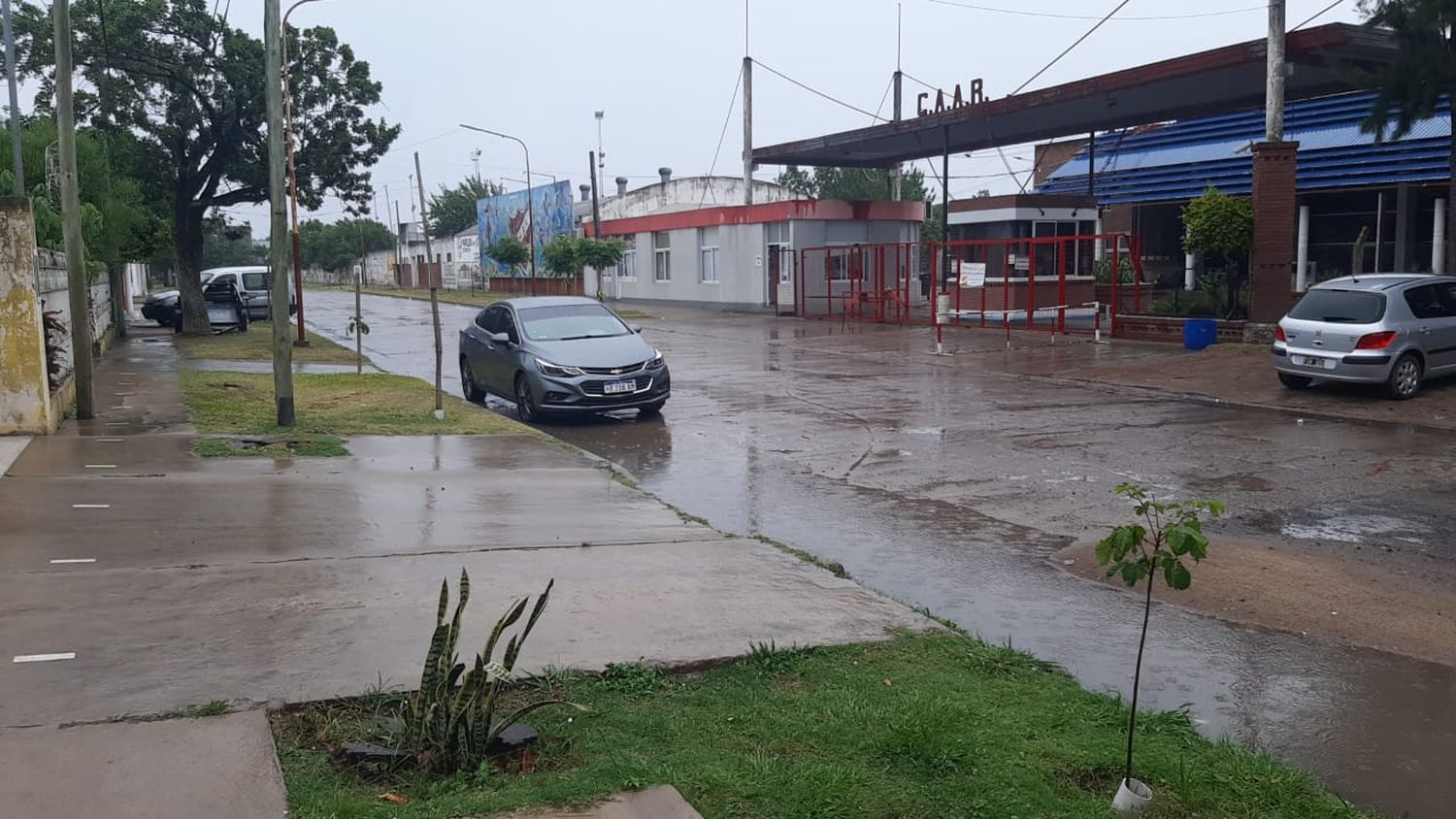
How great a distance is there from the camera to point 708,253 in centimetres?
4709

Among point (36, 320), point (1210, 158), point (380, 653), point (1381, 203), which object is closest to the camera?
point (380, 653)

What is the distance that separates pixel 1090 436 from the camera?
13.5m

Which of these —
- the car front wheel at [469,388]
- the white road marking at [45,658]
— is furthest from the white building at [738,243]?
the white road marking at [45,658]

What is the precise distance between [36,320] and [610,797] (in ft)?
35.1

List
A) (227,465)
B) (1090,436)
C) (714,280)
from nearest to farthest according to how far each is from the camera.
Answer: (227,465), (1090,436), (714,280)

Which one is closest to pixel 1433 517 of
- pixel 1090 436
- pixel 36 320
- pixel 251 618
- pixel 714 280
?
pixel 1090 436

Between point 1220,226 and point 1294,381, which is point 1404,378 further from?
point 1220,226

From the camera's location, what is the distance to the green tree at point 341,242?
105500 millimetres

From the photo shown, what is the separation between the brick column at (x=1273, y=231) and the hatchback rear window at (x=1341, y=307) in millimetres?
5421

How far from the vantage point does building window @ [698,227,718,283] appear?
4653 centimetres

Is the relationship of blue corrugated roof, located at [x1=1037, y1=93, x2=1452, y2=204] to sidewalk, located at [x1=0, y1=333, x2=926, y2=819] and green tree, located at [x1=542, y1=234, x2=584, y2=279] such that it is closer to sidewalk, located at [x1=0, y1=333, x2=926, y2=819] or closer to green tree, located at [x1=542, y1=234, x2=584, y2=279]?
sidewalk, located at [x1=0, y1=333, x2=926, y2=819]

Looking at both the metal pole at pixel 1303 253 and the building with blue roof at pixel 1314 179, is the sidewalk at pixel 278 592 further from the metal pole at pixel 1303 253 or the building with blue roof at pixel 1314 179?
the metal pole at pixel 1303 253

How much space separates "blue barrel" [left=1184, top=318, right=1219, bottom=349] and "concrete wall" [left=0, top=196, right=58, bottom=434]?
19025mm

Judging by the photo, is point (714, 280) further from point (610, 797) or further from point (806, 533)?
point (610, 797)
